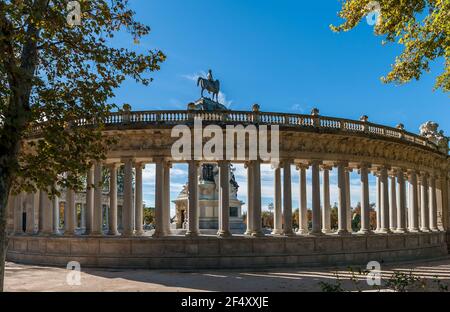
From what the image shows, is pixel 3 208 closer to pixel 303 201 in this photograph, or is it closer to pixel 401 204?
pixel 303 201

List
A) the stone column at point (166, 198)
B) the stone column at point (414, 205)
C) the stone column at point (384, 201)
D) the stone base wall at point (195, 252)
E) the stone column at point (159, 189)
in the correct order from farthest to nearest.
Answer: the stone column at point (414, 205)
the stone column at point (384, 201)
the stone column at point (166, 198)
the stone column at point (159, 189)
the stone base wall at point (195, 252)

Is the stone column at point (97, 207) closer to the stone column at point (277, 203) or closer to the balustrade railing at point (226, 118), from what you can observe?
the balustrade railing at point (226, 118)

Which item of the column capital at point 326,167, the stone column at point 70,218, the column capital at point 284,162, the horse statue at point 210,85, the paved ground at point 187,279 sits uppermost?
the horse statue at point 210,85

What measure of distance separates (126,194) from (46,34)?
20.4 m

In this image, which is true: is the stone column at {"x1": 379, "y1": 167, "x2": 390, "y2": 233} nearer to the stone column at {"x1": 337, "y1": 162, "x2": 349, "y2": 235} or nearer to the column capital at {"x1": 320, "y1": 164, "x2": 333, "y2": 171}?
the stone column at {"x1": 337, "y1": 162, "x2": 349, "y2": 235}

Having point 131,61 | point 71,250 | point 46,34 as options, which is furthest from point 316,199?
point 46,34

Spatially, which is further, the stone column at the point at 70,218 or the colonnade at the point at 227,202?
the stone column at the point at 70,218

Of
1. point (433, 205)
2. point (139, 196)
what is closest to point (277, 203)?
point (139, 196)

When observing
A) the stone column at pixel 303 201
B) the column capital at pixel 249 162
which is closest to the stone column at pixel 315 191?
the stone column at pixel 303 201

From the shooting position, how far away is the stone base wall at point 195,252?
3278cm

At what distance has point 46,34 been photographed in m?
16.0

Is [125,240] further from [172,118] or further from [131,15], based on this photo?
[131,15]

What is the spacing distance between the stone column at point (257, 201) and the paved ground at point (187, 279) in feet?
11.6

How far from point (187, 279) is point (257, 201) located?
31.6 ft
